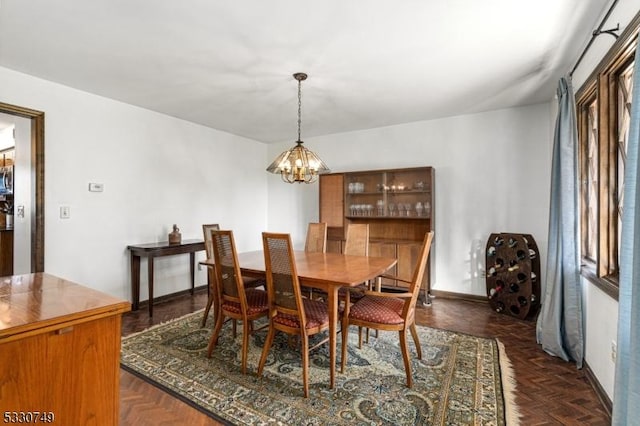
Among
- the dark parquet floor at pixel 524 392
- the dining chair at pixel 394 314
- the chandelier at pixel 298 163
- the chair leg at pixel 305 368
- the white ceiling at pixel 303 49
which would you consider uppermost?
the white ceiling at pixel 303 49

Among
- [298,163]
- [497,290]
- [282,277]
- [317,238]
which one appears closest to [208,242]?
[317,238]

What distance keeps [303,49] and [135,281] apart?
322 centimetres

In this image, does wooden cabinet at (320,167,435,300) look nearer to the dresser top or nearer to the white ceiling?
the white ceiling

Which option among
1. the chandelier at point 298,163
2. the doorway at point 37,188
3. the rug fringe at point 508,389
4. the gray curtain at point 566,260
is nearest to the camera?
the rug fringe at point 508,389

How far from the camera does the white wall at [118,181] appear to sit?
3.21 meters

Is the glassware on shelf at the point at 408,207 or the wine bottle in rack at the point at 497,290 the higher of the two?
the glassware on shelf at the point at 408,207

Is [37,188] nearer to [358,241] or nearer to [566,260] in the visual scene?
[358,241]

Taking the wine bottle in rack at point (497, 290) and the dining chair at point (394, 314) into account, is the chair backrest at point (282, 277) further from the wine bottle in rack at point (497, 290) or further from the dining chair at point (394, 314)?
the wine bottle in rack at point (497, 290)

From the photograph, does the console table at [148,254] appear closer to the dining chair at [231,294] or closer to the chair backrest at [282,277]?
the dining chair at [231,294]

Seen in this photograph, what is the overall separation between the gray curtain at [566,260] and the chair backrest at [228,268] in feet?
8.39

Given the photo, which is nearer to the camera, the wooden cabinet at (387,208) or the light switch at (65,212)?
the light switch at (65,212)

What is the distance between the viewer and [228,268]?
7.98ft

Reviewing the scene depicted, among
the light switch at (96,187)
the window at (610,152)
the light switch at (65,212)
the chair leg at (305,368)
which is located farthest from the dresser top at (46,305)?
the window at (610,152)

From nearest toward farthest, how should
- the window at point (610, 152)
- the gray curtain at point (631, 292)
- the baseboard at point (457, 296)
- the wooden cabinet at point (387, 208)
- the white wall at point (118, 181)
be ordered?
1. the gray curtain at point (631, 292)
2. the window at point (610, 152)
3. the white wall at point (118, 181)
4. the baseboard at point (457, 296)
5. the wooden cabinet at point (387, 208)
